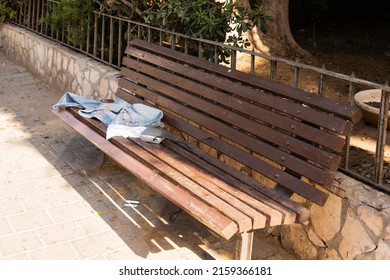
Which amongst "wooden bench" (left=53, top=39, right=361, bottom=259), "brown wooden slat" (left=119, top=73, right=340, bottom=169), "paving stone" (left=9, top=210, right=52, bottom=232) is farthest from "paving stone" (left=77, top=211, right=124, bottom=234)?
"brown wooden slat" (left=119, top=73, right=340, bottom=169)

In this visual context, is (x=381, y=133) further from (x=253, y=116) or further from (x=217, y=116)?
(x=217, y=116)

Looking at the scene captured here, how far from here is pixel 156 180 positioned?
3781 millimetres

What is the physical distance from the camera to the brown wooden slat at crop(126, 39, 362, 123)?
3.44 meters

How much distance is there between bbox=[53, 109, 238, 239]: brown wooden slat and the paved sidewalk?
1.66ft

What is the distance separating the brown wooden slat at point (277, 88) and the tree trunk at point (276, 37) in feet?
8.28

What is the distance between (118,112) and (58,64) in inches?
118

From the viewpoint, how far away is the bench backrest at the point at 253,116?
3500 millimetres

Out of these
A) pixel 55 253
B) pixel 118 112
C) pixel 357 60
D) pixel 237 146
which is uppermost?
pixel 357 60

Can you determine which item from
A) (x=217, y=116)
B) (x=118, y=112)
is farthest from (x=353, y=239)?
(x=118, y=112)

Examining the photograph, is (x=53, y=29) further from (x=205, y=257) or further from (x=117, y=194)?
(x=205, y=257)

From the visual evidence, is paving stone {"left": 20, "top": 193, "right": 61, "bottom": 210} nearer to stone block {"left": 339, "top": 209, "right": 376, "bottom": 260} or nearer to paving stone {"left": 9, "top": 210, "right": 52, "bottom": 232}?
paving stone {"left": 9, "top": 210, "right": 52, "bottom": 232}

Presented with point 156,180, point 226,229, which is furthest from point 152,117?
point 226,229

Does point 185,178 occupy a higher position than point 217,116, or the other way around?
point 217,116

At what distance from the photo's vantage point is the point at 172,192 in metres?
3.60
